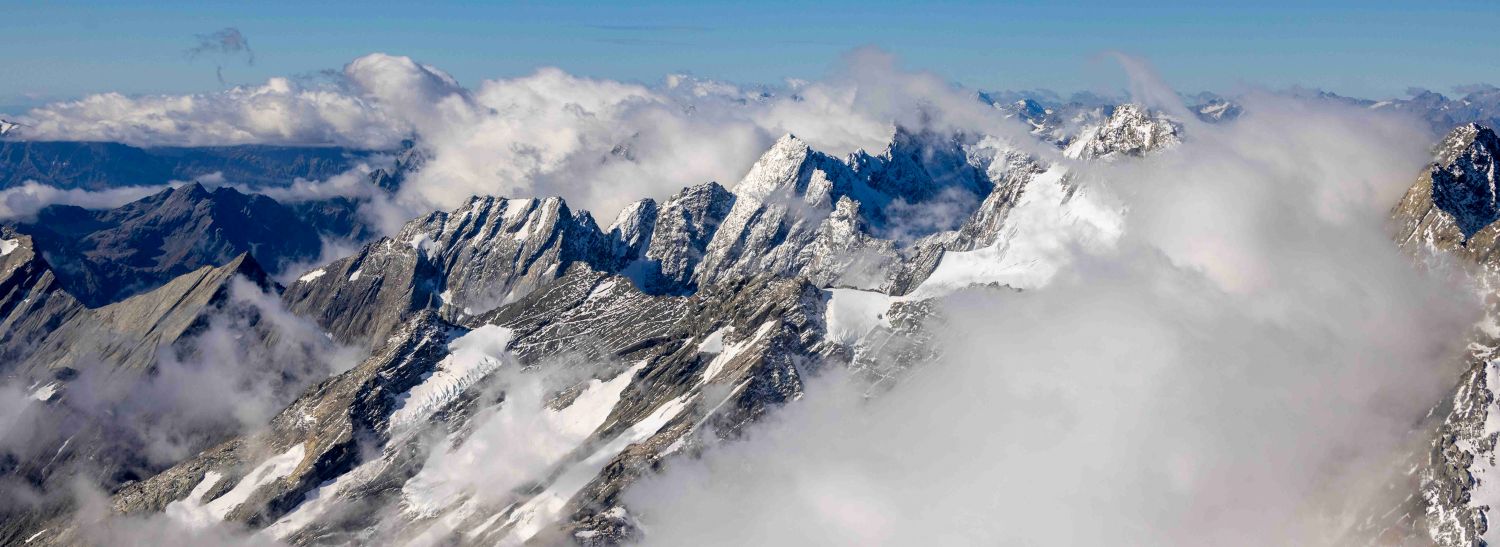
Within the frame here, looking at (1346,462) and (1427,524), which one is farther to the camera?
(1346,462)

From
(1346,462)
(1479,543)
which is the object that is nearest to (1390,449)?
(1346,462)

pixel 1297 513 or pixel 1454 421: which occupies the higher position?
pixel 1454 421

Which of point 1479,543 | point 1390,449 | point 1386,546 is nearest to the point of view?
point 1479,543

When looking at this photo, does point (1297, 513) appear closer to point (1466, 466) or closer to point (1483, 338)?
point (1466, 466)

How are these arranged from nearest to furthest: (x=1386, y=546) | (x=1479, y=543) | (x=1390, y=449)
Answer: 1. (x=1479, y=543)
2. (x=1386, y=546)
3. (x=1390, y=449)

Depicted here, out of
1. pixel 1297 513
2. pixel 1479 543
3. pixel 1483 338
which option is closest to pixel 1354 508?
pixel 1297 513

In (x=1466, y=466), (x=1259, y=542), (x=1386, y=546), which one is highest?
(x=1466, y=466)

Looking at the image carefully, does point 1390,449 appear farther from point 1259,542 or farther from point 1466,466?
point 1259,542

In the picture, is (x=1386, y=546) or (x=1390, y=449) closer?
(x=1386, y=546)
